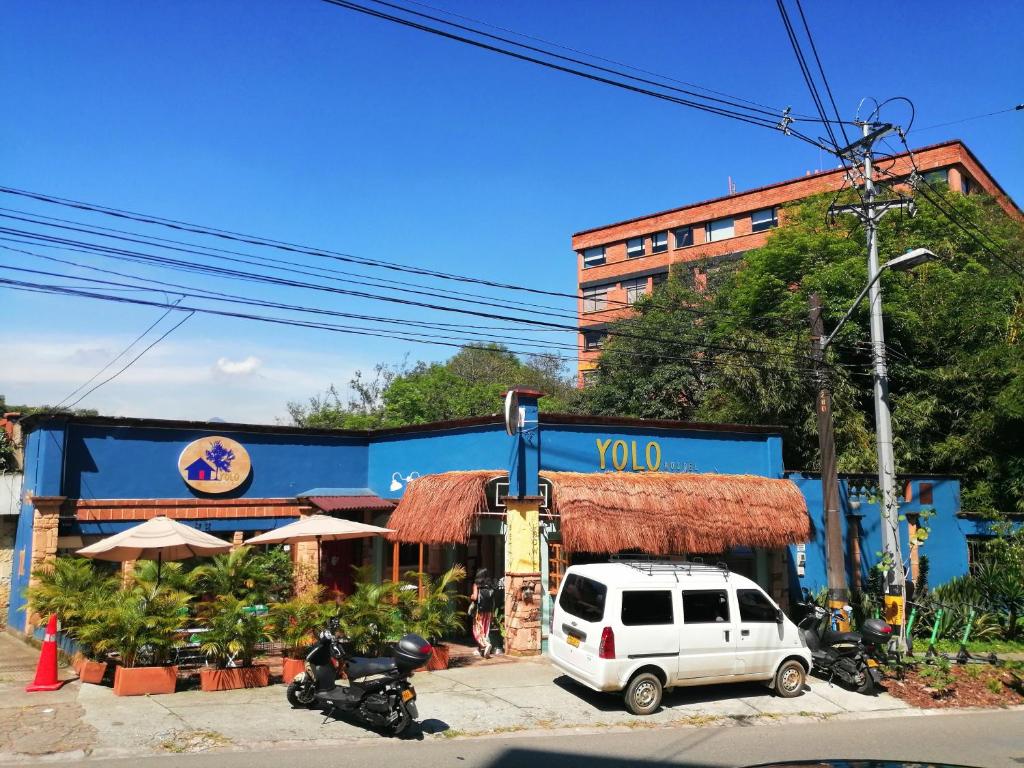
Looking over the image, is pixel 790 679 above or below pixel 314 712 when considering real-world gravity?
below

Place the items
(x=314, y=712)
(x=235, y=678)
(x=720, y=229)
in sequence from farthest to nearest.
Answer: (x=720, y=229), (x=235, y=678), (x=314, y=712)

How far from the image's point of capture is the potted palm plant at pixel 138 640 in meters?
10.6

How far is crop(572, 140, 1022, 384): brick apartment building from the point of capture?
41.1m

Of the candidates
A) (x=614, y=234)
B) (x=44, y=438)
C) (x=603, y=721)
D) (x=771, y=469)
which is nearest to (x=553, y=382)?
(x=614, y=234)

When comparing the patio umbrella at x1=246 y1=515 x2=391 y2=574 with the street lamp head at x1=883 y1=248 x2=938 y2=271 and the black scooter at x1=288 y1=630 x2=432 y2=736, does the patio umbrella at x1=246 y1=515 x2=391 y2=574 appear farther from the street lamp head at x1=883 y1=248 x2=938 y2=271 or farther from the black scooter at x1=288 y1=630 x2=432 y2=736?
the street lamp head at x1=883 y1=248 x2=938 y2=271

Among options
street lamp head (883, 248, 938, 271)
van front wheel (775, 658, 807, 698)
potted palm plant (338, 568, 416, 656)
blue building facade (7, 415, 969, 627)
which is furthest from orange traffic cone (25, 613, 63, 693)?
street lamp head (883, 248, 938, 271)

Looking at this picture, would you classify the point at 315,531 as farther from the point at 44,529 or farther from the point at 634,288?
the point at 634,288

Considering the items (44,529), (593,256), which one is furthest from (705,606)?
(593,256)


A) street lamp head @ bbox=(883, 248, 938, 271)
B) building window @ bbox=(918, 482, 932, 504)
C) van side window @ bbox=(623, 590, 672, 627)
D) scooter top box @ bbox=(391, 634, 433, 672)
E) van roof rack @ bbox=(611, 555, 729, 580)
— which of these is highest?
street lamp head @ bbox=(883, 248, 938, 271)

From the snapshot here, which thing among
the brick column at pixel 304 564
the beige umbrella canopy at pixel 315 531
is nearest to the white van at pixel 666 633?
the beige umbrella canopy at pixel 315 531

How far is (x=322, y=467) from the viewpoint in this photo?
62.0 ft

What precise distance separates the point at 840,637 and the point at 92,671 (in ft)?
36.2

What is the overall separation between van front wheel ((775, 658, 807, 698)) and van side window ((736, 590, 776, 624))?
697 millimetres

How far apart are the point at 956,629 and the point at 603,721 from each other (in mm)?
10434
